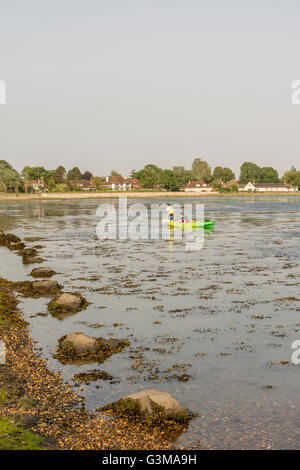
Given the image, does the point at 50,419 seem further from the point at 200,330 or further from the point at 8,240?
the point at 8,240

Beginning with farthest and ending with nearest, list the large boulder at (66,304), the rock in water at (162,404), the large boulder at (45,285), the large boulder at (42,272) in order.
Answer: the large boulder at (42,272), the large boulder at (45,285), the large boulder at (66,304), the rock in water at (162,404)

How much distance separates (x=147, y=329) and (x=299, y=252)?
26030mm

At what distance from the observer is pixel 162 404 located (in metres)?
11.2

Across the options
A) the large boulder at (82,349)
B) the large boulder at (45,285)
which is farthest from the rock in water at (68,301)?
the large boulder at (82,349)

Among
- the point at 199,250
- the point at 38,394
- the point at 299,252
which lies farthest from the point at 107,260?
the point at 38,394

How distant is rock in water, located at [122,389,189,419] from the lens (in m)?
11.1

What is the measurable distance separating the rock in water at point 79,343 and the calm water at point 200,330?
1.96 ft

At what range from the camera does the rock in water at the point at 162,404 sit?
436 inches

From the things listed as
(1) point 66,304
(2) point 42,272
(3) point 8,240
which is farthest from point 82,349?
(3) point 8,240

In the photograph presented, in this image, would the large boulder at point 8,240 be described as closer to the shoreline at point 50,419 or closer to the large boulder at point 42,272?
the large boulder at point 42,272

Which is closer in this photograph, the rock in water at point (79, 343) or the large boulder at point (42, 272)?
the rock in water at point (79, 343)

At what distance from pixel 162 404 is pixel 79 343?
5552 mm

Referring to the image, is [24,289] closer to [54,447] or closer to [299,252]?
[54,447]

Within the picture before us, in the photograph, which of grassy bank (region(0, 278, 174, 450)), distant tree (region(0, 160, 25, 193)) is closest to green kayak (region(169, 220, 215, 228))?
grassy bank (region(0, 278, 174, 450))
